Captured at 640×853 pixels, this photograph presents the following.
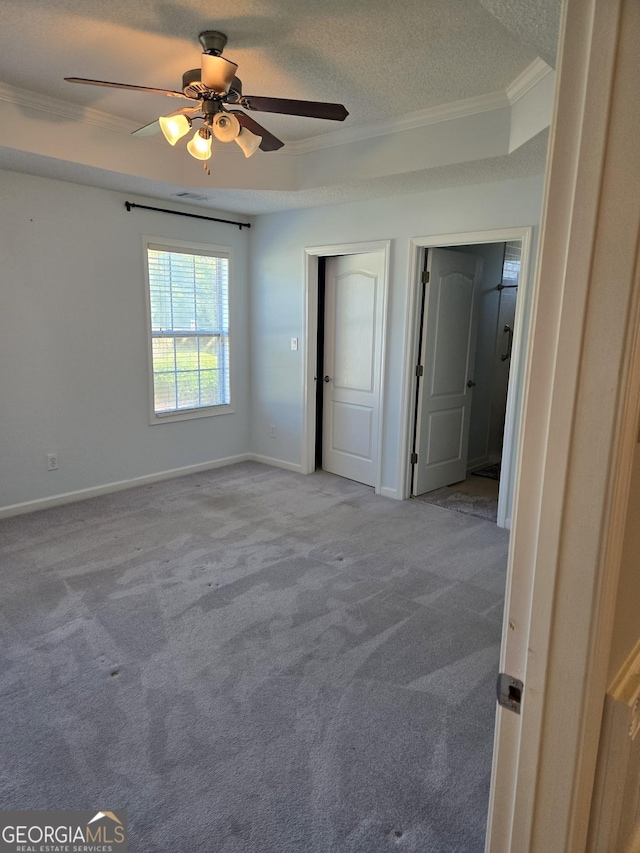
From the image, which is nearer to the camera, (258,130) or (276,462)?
(258,130)

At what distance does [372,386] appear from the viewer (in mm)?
4840

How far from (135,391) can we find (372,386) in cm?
213

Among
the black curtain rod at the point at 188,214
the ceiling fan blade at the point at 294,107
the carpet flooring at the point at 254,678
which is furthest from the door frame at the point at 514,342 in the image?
the black curtain rod at the point at 188,214

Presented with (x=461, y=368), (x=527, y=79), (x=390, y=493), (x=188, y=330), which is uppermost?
(x=527, y=79)

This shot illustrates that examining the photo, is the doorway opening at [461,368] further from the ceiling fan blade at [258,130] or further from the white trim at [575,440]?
the white trim at [575,440]

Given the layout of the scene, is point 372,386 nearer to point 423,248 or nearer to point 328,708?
point 423,248

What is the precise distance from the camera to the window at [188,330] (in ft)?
15.8

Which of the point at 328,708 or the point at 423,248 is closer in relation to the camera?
the point at 328,708

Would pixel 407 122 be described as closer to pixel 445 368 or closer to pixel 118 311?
pixel 445 368

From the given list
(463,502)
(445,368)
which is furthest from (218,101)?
(463,502)

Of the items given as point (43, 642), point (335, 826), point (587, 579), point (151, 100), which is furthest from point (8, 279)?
point (587, 579)

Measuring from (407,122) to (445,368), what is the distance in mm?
1986

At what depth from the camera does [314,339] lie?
516 centimetres

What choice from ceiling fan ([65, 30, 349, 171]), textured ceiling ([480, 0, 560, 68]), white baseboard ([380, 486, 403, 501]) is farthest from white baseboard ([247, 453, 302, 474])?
textured ceiling ([480, 0, 560, 68])
